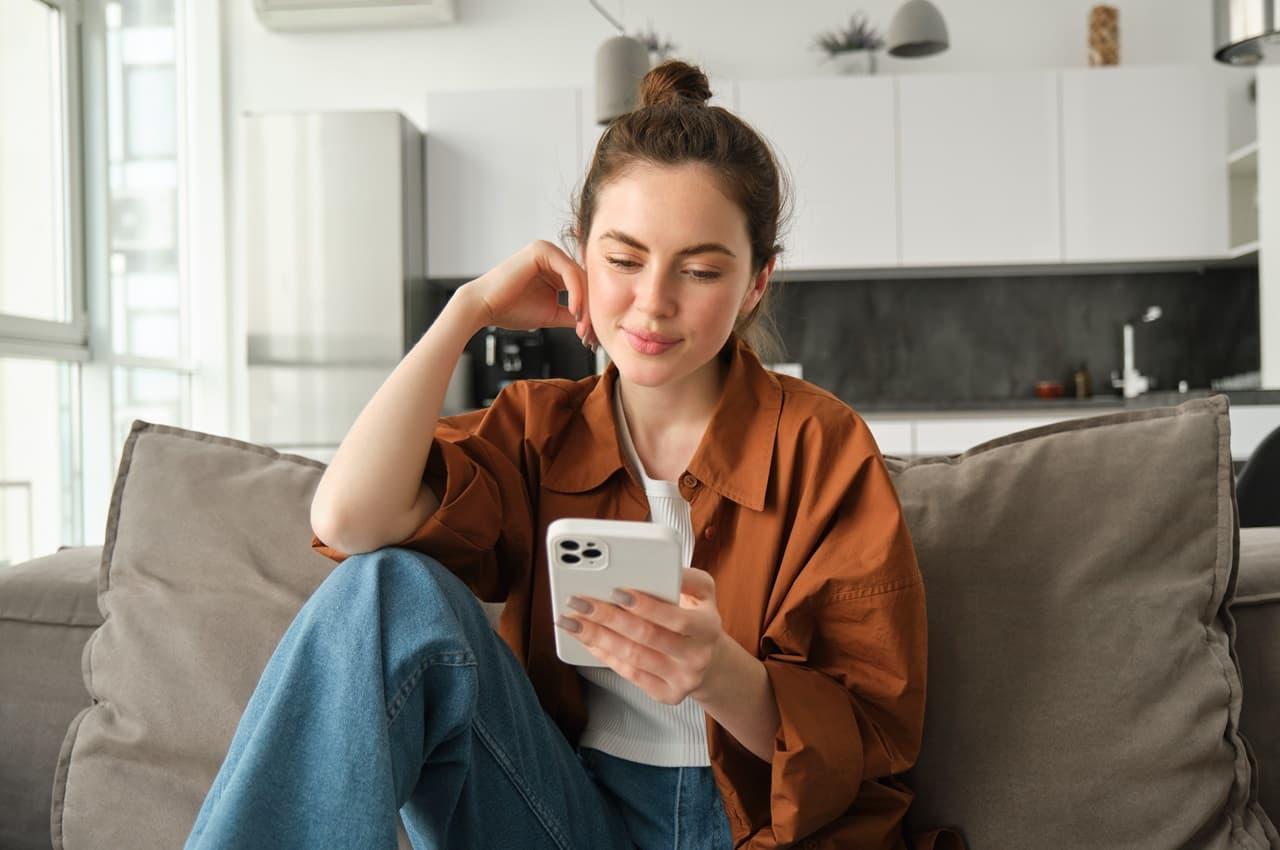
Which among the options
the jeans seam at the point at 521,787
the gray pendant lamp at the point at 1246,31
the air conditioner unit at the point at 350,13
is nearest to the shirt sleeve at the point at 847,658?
the jeans seam at the point at 521,787

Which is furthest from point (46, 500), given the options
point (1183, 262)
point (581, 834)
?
point (1183, 262)

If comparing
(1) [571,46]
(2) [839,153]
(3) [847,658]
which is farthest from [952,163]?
(3) [847,658]

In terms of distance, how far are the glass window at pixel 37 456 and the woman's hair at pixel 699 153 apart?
109 inches

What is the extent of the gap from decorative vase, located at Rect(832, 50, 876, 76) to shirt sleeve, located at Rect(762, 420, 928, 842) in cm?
386

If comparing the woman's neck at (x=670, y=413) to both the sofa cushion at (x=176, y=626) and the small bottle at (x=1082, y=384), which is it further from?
the small bottle at (x=1082, y=384)

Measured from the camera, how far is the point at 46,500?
3.77 m

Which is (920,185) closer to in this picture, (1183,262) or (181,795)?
(1183,262)

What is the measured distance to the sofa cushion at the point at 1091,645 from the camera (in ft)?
3.96

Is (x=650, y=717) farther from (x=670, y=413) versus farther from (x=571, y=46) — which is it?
(x=571, y=46)

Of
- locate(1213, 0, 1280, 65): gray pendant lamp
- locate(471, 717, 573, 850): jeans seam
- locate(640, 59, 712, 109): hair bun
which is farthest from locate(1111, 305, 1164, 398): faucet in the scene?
locate(471, 717, 573, 850): jeans seam

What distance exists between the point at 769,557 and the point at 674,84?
622 mm

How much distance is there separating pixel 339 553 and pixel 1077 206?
13.1ft

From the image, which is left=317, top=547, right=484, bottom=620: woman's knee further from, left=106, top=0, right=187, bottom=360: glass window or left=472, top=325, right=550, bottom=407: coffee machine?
left=472, top=325, right=550, bottom=407: coffee machine

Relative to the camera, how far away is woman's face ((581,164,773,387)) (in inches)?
49.7
